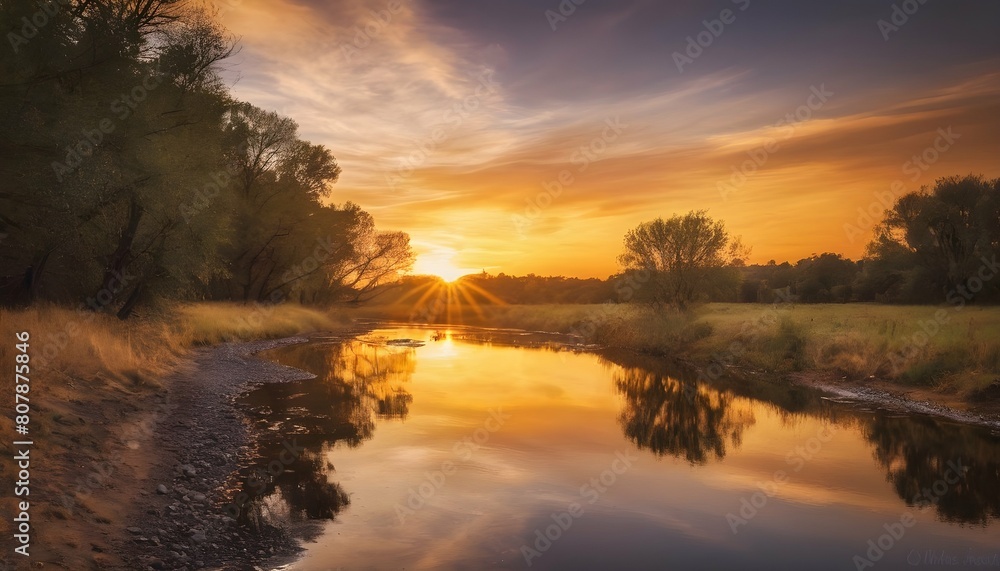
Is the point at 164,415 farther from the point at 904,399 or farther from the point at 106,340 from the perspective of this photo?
the point at 904,399

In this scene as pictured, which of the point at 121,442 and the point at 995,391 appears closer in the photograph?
the point at 121,442

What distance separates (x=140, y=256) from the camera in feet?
76.8

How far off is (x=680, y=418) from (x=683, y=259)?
27334 millimetres

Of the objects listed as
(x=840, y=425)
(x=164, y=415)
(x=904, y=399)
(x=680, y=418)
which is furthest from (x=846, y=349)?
(x=164, y=415)

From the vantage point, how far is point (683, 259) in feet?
152

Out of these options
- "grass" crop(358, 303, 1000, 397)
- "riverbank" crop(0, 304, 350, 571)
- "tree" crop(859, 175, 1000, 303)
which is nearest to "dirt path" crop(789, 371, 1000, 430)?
"grass" crop(358, 303, 1000, 397)

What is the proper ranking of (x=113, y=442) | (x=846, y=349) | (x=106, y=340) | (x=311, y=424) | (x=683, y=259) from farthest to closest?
(x=683, y=259) < (x=846, y=349) < (x=106, y=340) < (x=311, y=424) < (x=113, y=442)

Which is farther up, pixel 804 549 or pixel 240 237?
pixel 240 237

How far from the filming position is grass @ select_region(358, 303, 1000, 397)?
2255 centimetres

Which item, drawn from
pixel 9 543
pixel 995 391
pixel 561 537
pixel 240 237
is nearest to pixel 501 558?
pixel 561 537

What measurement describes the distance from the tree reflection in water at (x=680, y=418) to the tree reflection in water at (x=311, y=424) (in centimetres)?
795

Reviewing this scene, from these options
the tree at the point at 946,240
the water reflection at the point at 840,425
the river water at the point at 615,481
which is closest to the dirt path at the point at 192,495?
the river water at the point at 615,481

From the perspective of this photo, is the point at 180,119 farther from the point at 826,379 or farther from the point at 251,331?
the point at 826,379

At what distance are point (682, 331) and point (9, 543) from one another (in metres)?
38.1
